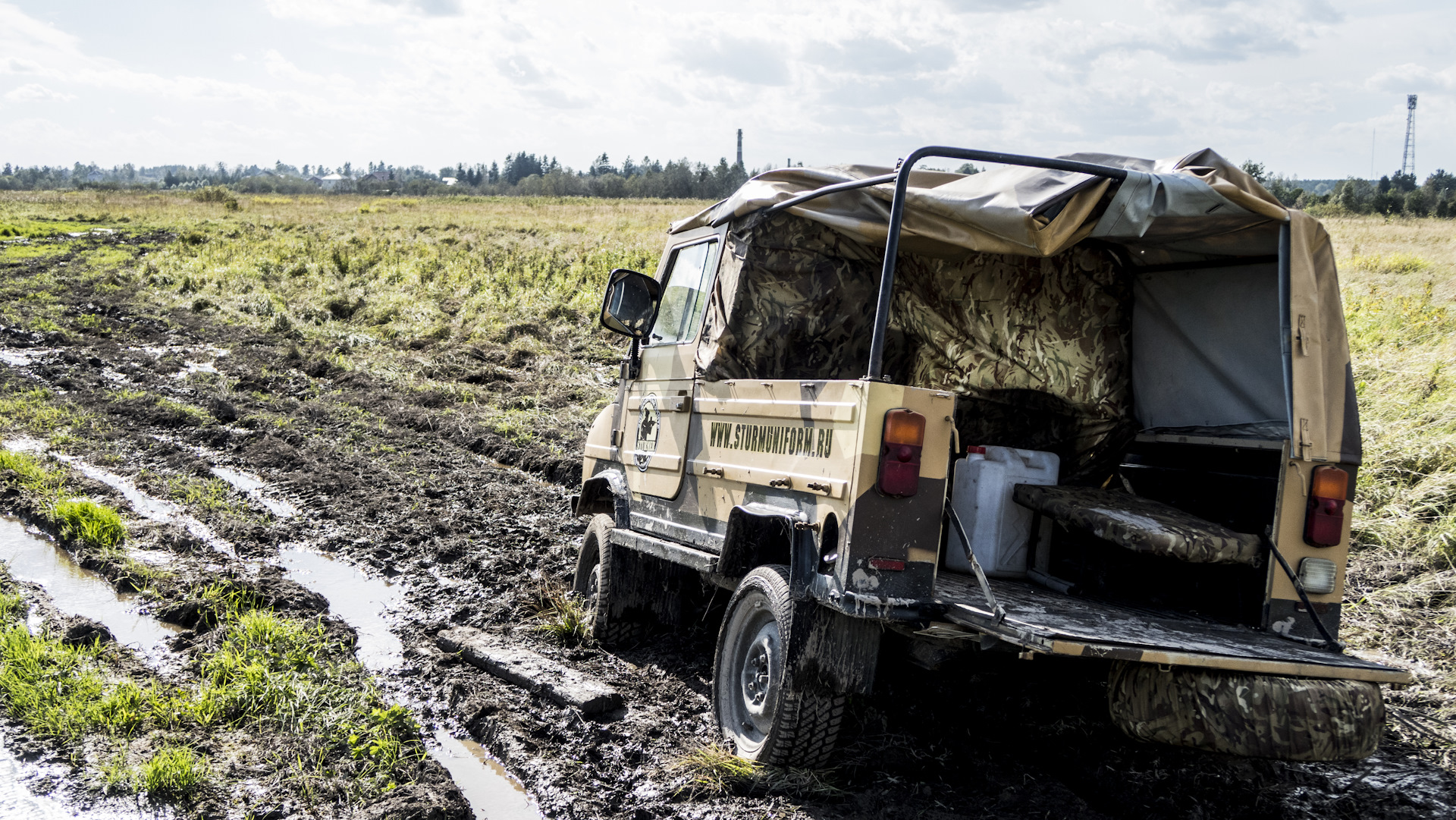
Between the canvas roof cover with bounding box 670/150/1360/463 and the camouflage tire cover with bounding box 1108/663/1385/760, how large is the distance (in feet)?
3.45

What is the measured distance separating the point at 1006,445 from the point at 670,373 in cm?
180

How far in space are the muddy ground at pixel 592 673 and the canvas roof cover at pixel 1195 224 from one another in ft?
4.49

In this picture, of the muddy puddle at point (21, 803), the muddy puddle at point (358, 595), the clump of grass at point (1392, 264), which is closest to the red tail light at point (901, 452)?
the muddy puddle at point (21, 803)

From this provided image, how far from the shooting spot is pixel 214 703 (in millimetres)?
4941

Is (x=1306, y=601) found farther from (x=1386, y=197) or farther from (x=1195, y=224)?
(x=1386, y=197)

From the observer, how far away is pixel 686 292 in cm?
590

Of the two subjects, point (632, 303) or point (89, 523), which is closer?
point (632, 303)

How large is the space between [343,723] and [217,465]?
22.8ft

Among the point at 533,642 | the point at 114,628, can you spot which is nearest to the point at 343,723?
the point at 533,642

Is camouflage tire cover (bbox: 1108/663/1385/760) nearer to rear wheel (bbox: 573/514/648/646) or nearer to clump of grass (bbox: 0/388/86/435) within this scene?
rear wheel (bbox: 573/514/648/646)

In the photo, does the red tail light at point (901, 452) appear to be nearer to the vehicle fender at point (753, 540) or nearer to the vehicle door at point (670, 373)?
the vehicle fender at point (753, 540)

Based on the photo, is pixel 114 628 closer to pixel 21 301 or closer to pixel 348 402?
pixel 348 402

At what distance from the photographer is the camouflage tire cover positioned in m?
3.32

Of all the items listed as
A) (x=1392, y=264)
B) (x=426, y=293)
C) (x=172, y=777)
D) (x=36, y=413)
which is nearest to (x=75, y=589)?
(x=172, y=777)
